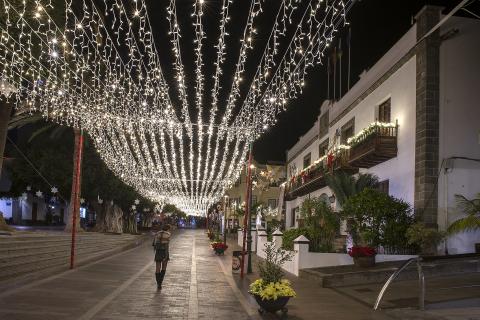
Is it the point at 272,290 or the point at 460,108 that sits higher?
Answer: the point at 460,108

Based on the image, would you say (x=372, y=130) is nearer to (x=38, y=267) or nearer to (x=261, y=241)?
(x=261, y=241)

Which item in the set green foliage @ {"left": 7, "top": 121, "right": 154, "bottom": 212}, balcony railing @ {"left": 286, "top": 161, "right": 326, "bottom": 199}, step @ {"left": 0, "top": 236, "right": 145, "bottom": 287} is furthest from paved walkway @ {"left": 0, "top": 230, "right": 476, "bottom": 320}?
green foliage @ {"left": 7, "top": 121, "right": 154, "bottom": 212}

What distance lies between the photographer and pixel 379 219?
19406 millimetres

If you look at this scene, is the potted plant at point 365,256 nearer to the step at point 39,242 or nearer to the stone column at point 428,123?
the stone column at point 428,123

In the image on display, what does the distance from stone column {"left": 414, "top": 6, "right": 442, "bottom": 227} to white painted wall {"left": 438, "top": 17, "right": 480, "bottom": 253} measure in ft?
0.68

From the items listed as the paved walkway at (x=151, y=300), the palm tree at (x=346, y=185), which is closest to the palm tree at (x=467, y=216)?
the palm tree at (x=346, y=185)

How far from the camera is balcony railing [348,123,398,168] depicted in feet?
71.8

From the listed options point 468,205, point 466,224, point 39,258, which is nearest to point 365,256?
point 466,224

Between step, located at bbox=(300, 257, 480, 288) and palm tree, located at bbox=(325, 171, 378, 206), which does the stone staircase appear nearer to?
step, located at bbox=(300, 257, 480, 288)

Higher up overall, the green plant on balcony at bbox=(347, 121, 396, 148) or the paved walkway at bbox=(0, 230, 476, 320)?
the green plant on balcony at bbox=(347, 121, 396, 148)

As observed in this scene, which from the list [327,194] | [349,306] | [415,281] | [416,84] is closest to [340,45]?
[327,194]

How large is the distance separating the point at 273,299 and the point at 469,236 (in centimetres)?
999

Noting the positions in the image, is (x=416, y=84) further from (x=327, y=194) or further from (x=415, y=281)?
(x=327, y=194)

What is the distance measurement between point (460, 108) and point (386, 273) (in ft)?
21.7
